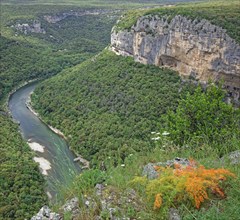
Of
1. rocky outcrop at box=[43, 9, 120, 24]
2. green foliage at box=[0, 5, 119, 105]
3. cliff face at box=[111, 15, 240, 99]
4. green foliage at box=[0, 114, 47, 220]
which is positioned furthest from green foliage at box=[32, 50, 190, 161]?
rocky outcrop at box=[43, 9, 120, 24]

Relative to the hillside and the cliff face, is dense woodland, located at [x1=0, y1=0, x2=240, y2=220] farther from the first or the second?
the cliff face

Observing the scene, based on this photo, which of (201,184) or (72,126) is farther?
(72,126)

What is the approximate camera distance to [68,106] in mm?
47906

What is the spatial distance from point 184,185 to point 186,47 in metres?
→ 35.3

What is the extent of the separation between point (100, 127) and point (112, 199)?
32902 mm

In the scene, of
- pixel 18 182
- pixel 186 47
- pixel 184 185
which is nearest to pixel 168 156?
pixel 184 185

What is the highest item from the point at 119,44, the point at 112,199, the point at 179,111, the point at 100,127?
the point at 112,199

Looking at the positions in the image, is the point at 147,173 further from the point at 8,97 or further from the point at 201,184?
the point at 8,97

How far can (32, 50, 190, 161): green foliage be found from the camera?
36.4 metres

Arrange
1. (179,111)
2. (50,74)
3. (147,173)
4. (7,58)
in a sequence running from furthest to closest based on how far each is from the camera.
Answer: (50,74) → (7,58) → (179,111) → (147,173)

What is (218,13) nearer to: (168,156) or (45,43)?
(168,156)

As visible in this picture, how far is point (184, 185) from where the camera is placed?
20.9ft

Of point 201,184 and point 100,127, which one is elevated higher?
point 201,184

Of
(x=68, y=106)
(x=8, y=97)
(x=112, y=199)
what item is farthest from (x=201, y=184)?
(x=8, y=97)
